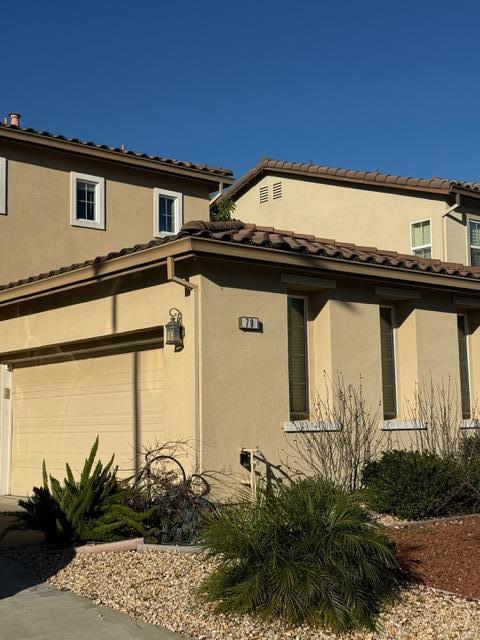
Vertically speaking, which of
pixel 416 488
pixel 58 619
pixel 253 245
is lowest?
pixel 58 619

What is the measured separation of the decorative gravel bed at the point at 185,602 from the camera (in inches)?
238

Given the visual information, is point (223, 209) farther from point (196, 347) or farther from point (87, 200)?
point (196, 347)

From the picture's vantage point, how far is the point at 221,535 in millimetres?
6703

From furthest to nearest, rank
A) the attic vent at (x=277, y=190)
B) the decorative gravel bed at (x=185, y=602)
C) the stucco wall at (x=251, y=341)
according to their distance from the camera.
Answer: the attic vent at (x=277, y=190), the stucco wall at (x=251, y=341), the decorative gravel bed at (x=185, y=602)

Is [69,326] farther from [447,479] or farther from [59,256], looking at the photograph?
[447,479]

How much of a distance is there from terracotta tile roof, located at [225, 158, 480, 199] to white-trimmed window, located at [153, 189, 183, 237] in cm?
319

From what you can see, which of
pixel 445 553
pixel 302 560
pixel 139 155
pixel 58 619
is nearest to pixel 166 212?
pixel 139 155

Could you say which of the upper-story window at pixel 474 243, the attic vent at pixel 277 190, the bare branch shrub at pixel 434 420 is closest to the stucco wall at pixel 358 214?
the attic vent at pixel 277 190

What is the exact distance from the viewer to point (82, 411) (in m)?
13.0

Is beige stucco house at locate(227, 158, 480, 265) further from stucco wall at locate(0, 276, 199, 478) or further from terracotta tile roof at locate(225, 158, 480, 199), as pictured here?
stucco wall at locate(0, 276, 199, 478)

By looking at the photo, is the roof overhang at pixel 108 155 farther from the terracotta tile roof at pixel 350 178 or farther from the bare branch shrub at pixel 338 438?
the bare branch shrub at pixel 338 438

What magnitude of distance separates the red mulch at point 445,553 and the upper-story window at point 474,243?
857 cm

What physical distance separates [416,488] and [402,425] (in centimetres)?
227

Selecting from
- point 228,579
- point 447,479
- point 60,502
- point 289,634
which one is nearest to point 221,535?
point 228,579
